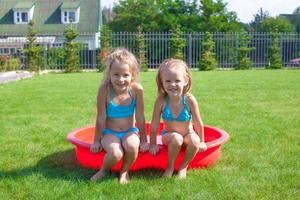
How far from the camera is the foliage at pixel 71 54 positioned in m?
23.9

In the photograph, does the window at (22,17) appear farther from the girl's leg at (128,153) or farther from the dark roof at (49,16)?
the girl's leg at (128,153)

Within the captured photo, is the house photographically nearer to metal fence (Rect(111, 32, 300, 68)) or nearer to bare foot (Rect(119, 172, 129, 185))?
metal fence (Rect(111, 32, 300, 68))

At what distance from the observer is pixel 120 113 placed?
3.90 metres

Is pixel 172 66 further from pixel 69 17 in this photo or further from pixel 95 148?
pixel 69 17

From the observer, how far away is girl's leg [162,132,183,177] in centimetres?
363

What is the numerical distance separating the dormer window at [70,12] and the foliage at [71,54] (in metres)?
12.1

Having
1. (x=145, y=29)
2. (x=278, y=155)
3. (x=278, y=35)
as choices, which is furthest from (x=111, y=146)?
(x=145, y=29)

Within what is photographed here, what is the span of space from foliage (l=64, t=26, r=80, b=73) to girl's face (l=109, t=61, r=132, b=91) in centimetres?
2026

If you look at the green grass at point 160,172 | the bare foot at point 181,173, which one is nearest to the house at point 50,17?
the green grass at point 160,172

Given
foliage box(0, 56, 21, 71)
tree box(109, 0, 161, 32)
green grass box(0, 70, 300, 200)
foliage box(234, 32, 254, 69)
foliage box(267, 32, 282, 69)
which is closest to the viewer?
green grass box(0, 70, 300, 200)

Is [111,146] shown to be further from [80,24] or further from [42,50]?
[80,24]

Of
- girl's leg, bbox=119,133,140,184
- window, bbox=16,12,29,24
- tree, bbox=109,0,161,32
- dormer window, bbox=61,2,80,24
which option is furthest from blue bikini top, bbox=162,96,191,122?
tree, bbox=109,0,161,32

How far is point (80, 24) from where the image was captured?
35656 millimetres

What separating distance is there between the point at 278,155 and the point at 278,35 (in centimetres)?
2323
